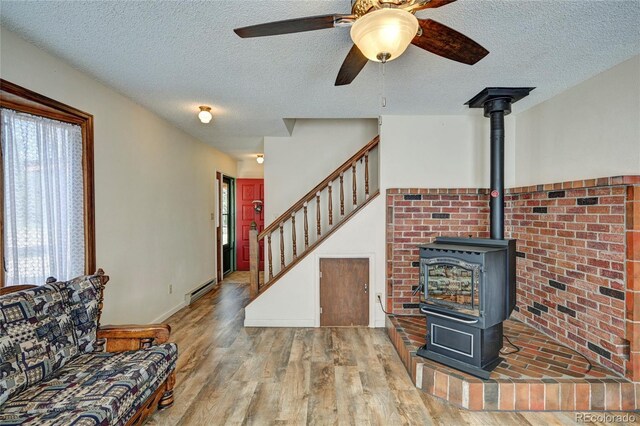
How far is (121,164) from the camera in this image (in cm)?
315

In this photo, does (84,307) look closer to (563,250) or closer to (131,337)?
(131,337)

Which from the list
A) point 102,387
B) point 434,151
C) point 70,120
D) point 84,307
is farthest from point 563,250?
point 70,120

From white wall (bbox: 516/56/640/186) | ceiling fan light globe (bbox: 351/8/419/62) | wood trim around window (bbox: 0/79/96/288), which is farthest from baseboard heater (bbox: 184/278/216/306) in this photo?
white wall (bbox: 516/56/640/186)

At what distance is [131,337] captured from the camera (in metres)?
2.32

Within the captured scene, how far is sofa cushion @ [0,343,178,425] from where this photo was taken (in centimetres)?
160

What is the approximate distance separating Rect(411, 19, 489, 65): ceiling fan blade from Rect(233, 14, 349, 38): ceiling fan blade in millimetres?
460

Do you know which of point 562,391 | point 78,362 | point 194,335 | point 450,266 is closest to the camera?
point 78,362

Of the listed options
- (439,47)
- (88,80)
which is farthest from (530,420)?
(88,80)

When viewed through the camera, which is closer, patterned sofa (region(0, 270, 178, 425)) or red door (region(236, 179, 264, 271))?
patterned sofa (region(0, 270, 178, 425))

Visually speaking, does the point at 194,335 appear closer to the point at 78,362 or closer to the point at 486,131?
the point at 78,362

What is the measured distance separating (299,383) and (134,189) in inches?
103

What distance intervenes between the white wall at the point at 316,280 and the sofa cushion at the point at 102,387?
1670 mm

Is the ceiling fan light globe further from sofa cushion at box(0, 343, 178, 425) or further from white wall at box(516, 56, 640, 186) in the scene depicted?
sofa cushion at box(0, 343, 178, 425)

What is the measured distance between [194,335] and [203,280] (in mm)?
1809
